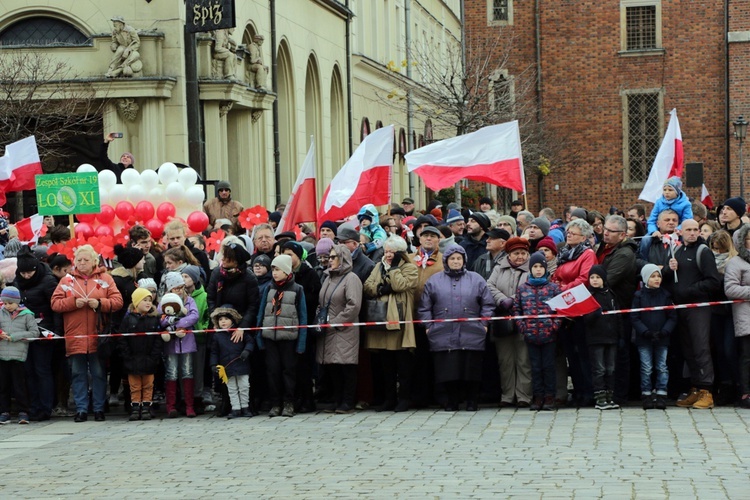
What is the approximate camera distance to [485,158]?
17328 millimetres

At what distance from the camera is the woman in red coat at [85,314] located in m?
14.2

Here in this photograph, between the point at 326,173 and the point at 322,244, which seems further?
the point at 326,173

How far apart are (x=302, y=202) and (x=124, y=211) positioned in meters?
2.16

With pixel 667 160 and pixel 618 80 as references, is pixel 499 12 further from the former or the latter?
pixel 667 160

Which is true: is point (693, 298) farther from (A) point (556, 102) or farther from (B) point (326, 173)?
(A) point (556, 102)

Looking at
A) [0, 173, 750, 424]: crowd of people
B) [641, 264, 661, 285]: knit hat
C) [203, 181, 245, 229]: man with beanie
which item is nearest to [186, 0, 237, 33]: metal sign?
[203, 181, 245, 229]: man with beanie

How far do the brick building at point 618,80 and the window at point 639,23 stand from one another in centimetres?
4

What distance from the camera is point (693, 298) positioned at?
1382cm

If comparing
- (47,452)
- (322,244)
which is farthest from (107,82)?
(47,452)

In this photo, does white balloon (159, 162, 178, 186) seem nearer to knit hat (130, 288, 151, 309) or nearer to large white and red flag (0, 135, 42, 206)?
large white and red flag (0, 135, 42, 206)

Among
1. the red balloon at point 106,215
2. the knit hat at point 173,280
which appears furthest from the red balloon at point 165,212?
the knit hat at point 173,280

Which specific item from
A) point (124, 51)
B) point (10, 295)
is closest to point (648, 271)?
point (10, 295)

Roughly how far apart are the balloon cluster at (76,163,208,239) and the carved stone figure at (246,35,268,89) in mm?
10341

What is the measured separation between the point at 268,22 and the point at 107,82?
7.20 metres
